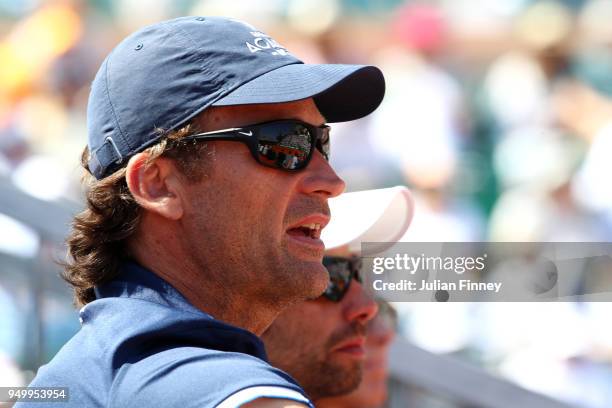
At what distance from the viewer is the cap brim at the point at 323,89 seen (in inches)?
67.6

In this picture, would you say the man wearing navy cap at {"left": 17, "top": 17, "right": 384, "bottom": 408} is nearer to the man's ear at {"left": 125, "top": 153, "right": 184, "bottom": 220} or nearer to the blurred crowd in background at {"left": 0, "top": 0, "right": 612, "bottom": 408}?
the man's ear at {"left": 125, "top": 153, "right": 184, "bottom": 220}

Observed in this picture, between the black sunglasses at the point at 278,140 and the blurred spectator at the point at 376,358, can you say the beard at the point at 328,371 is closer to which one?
the blurred spectator at the point at 376,358

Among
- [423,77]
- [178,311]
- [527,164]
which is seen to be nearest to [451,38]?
[423,77]

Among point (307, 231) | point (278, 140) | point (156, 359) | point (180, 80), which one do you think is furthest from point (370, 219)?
point (156, 359)

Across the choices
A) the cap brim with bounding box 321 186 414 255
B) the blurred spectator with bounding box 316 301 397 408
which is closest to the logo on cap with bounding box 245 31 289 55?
the cap brim with bounding box 321 186 414 255

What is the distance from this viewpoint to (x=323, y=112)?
204 centimetres

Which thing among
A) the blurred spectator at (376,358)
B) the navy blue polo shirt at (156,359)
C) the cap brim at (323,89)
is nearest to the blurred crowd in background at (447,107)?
the blurred spectator at (376,358)

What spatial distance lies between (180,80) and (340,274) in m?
1.08

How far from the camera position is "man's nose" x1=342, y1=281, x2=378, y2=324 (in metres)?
2.70

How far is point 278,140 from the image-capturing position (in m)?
1.77

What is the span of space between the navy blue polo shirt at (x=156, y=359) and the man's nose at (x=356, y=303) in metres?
1.08

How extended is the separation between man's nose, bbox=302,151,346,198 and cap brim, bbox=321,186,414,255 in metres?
0.57

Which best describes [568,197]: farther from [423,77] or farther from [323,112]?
[323,112]

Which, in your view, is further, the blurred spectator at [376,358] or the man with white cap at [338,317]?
the blurred spectator at [376,358]
